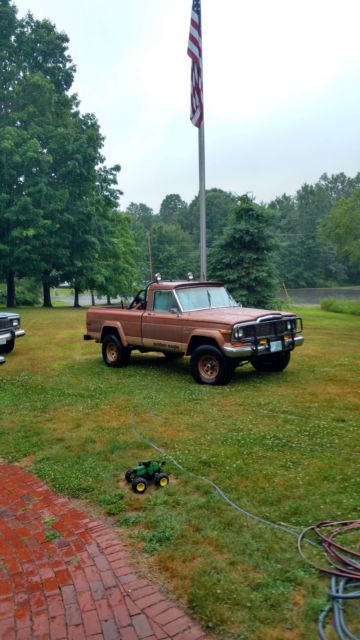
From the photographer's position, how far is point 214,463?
4754 millimetres

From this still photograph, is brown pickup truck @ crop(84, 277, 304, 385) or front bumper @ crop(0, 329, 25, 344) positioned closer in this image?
brown pickup truck @ crop(84, 277, 304, 385)

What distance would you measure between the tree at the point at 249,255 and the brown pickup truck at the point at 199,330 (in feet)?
29.9

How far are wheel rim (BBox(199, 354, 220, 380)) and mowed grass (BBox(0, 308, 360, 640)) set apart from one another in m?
0.32

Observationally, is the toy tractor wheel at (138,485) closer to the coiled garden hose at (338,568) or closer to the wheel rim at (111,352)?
the coiled garden hose at (338,568)

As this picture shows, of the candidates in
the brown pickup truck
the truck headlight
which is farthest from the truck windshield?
the truck headlight

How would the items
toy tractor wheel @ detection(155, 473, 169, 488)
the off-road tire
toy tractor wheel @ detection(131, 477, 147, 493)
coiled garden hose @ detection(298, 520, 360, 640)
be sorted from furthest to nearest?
the off-road tire, toy tractor wheel @ detection(155, 473, 169, 488), toy tractor wheel @ detection(131, 477, 147, 493), coiled garden hose @ detection(298, 520, 360, 640)

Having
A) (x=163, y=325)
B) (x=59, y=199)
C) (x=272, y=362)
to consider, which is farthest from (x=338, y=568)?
(x=59, y=199)

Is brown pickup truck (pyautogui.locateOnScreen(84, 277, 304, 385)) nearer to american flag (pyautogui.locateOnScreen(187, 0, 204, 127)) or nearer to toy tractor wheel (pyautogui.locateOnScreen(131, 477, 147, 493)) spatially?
toy tractor wheel (pyautogui.locateOnScreen(131, 477, 147, 493))

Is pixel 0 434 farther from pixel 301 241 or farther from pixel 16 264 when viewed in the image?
pixel 301 241

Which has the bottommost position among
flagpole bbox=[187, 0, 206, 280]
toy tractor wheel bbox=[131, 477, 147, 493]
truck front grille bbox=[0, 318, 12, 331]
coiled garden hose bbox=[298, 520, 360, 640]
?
coiled garden hose bbox=[298, 520, 360, 640]

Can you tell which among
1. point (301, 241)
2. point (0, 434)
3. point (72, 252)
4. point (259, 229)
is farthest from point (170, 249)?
point (0, 434)

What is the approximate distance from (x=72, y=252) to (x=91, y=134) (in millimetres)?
7060

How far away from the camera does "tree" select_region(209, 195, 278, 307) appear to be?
1878 cm

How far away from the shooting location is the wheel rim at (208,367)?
809cm
